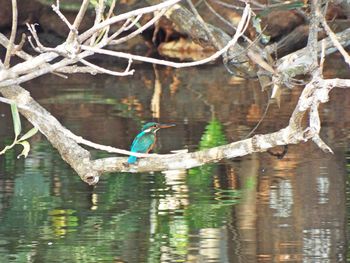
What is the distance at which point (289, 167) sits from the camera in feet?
27.7

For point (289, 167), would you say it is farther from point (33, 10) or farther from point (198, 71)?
point (33, 10)

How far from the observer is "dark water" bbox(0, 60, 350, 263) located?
600cm

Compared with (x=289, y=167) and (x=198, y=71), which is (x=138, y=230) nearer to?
(x=289, y=167)

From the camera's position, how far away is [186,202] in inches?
286

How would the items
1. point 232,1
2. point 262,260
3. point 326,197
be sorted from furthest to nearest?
point 232,1 < point 326,197 < point 262,260

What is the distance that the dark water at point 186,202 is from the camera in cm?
600

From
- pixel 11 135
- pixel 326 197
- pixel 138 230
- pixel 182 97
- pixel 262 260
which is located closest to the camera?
pixel 262 260

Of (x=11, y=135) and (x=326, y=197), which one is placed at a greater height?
(x=11, y=135)

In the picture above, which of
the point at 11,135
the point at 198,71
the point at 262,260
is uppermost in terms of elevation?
the point at 198,71

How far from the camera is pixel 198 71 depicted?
55.7 feet

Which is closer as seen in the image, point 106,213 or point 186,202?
point 106,213

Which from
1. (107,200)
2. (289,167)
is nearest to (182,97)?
(289,167)

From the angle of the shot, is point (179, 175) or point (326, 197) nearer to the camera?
point (326, 197)

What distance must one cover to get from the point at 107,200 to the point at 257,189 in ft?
3.41
